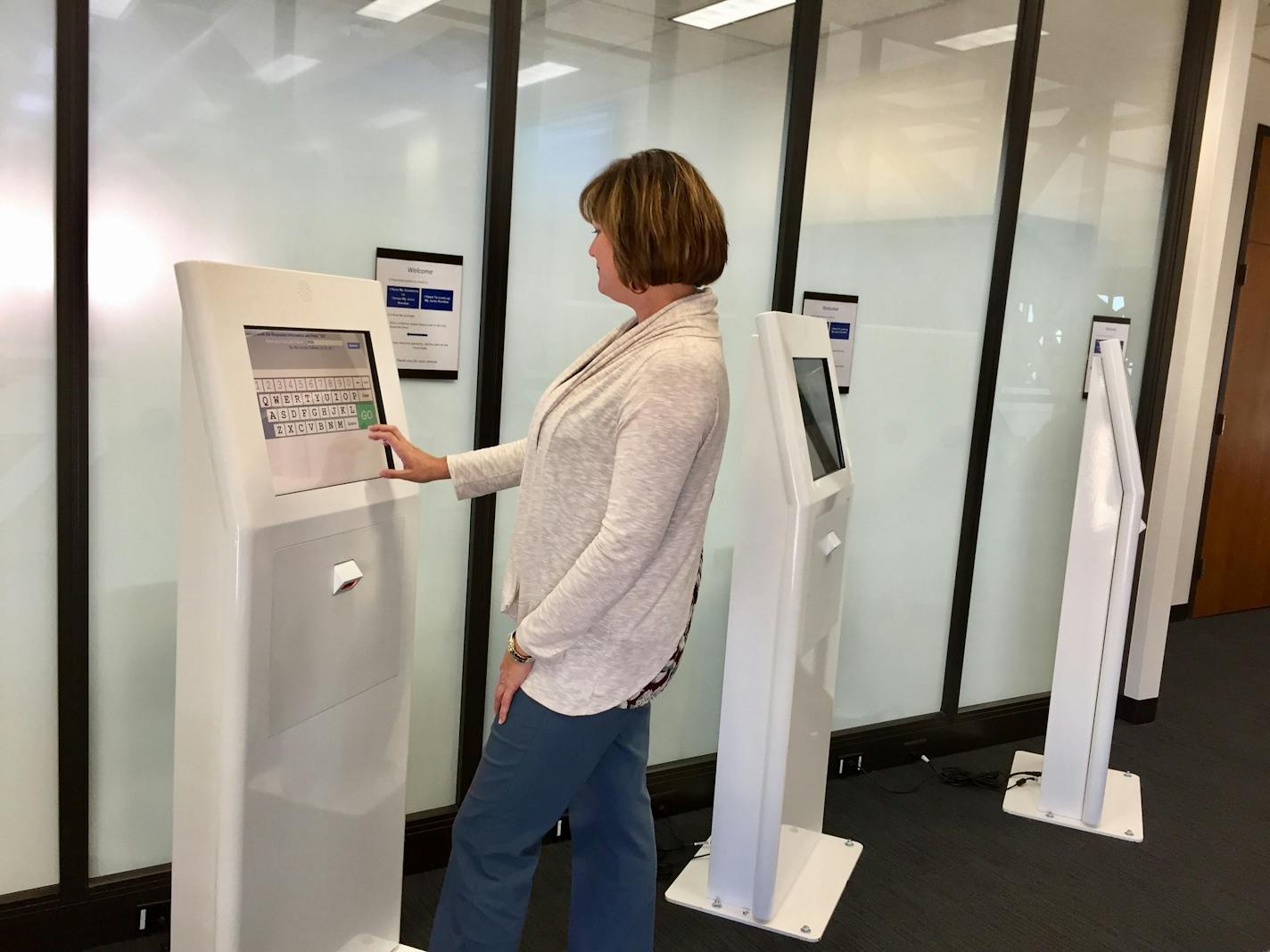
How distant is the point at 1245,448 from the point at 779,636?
4776 mm

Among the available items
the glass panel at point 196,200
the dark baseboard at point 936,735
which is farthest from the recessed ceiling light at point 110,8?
the dark baseboard at point 936,735

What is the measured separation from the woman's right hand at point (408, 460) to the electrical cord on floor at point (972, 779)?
2174mm

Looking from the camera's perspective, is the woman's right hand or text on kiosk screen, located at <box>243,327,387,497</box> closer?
text on kiosk screen, located at <box>243,327,387,497</box>

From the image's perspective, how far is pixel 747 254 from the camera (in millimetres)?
3098

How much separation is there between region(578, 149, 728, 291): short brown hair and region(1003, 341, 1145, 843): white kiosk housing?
187 cm

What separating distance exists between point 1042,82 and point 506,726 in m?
3.15

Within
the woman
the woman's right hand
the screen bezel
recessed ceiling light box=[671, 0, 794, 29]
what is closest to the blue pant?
the woman

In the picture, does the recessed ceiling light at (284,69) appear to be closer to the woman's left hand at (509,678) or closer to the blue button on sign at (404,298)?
the blue button on sign at (404,298)

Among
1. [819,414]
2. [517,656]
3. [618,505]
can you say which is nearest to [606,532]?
[618,505]

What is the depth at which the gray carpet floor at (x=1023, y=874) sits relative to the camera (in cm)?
250

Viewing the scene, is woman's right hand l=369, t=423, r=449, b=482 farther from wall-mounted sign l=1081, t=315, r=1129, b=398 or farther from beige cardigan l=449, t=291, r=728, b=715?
wall-mounted sign l=1081, t=315, r=1129, b=398

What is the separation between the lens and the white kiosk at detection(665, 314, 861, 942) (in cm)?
230

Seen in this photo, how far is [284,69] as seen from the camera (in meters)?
2.22

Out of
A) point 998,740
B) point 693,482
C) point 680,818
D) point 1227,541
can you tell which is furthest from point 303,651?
point 1227,541
